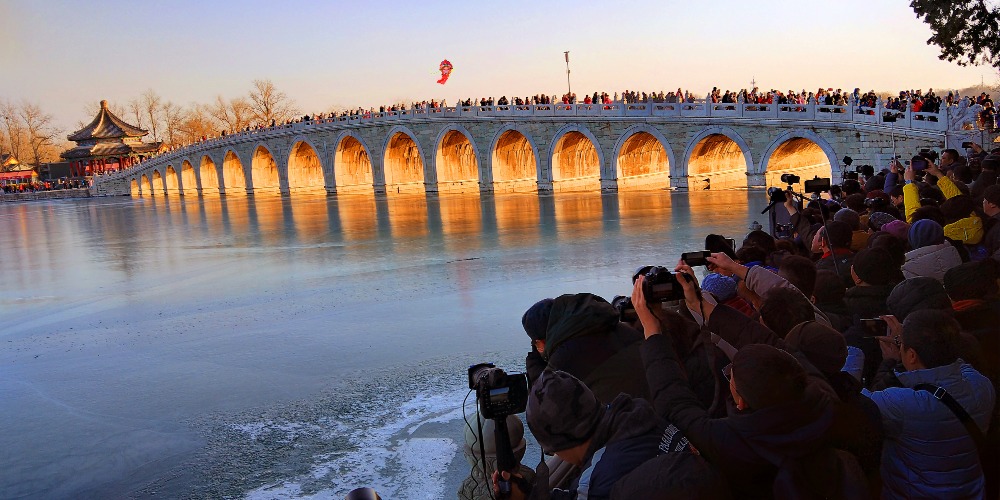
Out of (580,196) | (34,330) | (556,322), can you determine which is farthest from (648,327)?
(580,196)

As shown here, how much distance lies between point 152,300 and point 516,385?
35.1ft

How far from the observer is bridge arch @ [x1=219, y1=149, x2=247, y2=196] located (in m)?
60.5

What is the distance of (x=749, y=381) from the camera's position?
7.37 ft

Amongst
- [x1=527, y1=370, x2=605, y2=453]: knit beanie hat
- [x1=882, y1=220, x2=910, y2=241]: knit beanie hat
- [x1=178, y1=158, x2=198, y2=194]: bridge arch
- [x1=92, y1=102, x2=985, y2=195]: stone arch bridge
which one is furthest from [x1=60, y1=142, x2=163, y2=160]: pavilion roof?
[x1=527, y1=370, x2=605, y2=453]: knit beanie hat

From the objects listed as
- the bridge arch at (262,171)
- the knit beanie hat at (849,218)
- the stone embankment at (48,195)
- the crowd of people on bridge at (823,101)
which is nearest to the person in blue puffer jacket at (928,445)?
the knit beanie hat at (849,218)

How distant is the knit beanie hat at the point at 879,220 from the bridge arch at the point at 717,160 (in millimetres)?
22709

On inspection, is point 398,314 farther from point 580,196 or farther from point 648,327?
point 580,196

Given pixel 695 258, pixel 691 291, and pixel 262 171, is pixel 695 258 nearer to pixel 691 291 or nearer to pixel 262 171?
pixel 691 291

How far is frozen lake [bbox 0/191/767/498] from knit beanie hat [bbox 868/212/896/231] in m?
3.36

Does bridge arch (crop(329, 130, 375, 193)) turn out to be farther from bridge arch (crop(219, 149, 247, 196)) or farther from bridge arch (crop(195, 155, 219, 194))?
bridge arch (crop(195, 155, 219, 194))

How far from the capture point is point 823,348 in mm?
2730

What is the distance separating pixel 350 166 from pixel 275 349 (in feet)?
150

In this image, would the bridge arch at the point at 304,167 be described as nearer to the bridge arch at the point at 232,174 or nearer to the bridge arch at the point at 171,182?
the bridge arch at the point at 232,174

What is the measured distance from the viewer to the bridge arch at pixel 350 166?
165 ft
